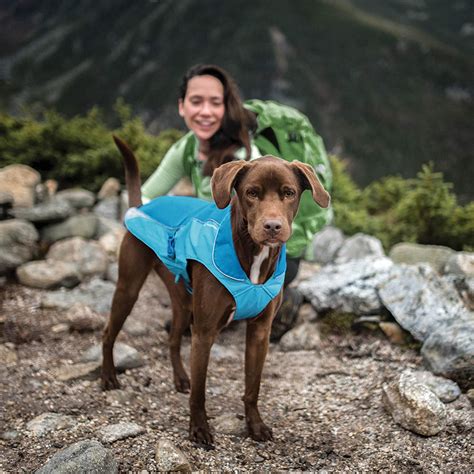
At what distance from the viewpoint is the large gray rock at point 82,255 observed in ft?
21.0

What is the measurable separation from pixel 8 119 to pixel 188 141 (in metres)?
6.77

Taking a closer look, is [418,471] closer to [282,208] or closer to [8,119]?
[282,208]

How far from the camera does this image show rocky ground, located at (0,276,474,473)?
3141 mm

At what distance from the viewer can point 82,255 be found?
257 inches

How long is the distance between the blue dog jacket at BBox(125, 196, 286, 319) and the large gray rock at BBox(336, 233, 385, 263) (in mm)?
3646

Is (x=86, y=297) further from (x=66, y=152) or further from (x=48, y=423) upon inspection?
(x=66, y=152)

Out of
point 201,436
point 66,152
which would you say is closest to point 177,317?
point 201,436

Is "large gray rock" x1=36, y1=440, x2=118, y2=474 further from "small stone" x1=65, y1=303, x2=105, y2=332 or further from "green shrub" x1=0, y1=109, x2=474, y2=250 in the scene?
"green shrub" x1=0, y1=109, x2=474, y2=250

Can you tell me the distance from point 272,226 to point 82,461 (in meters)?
1.67

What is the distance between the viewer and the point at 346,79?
306 ft

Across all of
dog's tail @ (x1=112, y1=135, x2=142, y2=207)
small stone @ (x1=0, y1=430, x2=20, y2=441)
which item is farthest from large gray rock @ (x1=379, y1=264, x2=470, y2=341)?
small stone @ (x1=0, y1=430, x2=20, y2=441)

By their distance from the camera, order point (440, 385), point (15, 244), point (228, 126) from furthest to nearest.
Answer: point (15, 244) < point (228, 126) < point (440, 385)

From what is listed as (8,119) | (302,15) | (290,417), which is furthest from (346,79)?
(290,417)

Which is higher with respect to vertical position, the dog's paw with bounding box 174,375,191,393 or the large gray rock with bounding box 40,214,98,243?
the large gray rock with bounding box 40,214,98,243
